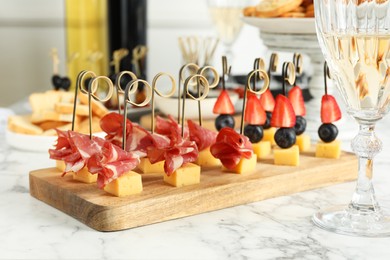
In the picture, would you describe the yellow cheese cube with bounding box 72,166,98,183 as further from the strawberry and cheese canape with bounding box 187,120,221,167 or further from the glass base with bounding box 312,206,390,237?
the glass base with bounding box 312,206,390,237

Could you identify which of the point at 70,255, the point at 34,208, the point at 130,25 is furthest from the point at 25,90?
the point at 70,255

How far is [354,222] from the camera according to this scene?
1.02m

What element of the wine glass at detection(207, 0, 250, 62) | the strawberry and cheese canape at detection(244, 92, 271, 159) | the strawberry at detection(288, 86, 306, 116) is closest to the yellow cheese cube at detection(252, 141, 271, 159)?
the strawberry and cheese canape at detection(244, 92, 271, 159)

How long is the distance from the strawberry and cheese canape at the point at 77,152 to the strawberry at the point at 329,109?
1.33ft

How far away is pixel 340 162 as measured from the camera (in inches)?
49.1

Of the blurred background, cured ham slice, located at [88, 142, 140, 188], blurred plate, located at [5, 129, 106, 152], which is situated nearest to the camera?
cured ham slice, located at [88, 142, 140, 188]

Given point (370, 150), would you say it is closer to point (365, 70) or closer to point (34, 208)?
point (365, 70)

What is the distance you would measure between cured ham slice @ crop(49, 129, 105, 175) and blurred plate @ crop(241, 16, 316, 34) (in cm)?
59

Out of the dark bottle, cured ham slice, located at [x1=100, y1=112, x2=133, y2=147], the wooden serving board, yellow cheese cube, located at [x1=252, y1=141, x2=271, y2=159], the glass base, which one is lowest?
the glass base

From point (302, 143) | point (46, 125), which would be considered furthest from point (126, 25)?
point (302, 143)

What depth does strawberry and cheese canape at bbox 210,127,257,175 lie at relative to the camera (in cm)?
113

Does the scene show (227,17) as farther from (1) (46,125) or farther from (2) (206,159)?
(2) (206,159)

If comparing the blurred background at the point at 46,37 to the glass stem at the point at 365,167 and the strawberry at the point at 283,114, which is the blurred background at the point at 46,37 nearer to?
the strawberry at the point at 283,114

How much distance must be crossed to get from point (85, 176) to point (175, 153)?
5.2 inches
